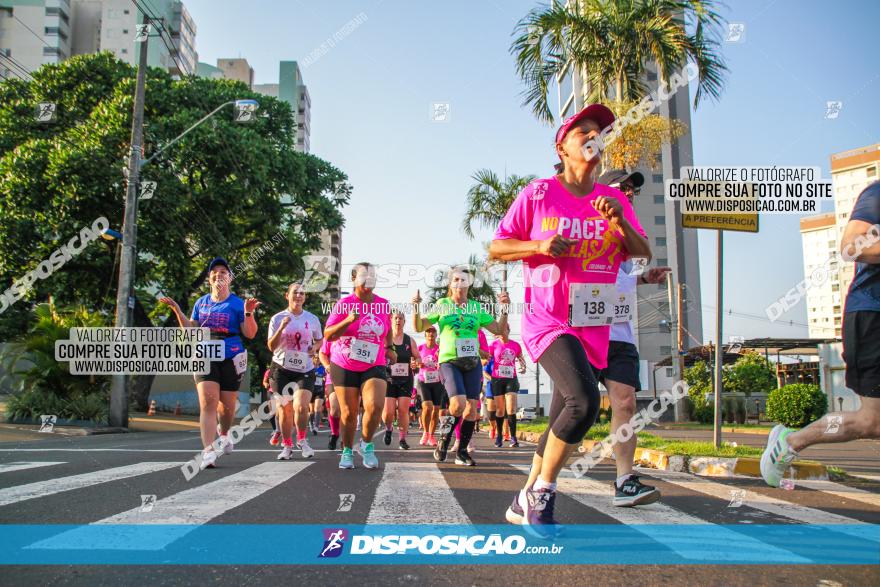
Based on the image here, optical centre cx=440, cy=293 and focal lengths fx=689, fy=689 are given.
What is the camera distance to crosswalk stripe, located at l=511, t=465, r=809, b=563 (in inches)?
126

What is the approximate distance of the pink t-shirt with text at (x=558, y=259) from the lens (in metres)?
3.79

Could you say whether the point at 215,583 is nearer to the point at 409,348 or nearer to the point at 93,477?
the point at 93,477

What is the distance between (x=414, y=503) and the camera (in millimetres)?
4703

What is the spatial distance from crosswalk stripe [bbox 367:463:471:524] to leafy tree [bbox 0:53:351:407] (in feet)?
65.0

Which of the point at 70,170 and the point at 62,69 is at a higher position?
the point at 62,69

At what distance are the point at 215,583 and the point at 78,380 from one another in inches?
672

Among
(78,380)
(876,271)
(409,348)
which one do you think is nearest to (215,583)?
(876,271)

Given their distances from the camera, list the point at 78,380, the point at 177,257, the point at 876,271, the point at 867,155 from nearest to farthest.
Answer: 1. the point at 876,271
2. the point at 78,380
3. the point at 177,257
4. the point at 867,155

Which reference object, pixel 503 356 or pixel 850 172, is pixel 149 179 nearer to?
pixel 503 356

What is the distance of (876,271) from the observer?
13.5 feet

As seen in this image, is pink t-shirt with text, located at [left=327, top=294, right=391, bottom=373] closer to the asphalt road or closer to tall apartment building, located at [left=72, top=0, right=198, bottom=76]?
the asphalt road

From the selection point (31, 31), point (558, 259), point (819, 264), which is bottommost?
point (558, 259)

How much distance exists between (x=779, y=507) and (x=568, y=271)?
255 cm

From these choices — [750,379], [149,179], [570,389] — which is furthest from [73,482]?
[750,379]
